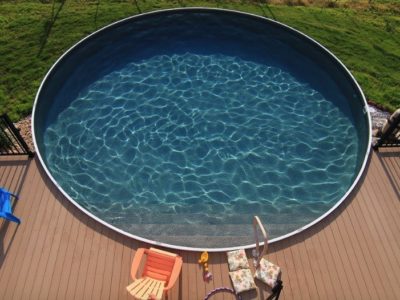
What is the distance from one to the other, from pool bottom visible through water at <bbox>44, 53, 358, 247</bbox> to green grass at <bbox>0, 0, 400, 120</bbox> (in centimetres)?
226

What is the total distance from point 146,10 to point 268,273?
14.4m

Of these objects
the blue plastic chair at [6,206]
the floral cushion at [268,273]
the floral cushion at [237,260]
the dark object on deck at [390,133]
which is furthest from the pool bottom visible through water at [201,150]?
the blue plastic chair at [6,206]

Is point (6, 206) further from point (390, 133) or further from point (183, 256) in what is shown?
point (390, 133)

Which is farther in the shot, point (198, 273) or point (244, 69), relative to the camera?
point (244, 69)

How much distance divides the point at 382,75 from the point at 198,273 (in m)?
12.3

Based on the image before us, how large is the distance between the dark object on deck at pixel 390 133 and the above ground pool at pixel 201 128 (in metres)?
0.60

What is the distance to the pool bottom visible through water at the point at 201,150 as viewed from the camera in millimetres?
12430

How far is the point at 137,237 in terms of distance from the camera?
35.0 feet

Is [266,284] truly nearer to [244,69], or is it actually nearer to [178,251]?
[178,251]

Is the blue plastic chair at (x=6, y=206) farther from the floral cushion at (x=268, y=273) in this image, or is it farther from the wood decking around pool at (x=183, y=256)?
the floral cushion at (x=268, y=273)

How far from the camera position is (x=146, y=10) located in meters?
19.2

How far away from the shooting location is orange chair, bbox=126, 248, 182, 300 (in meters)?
9.22

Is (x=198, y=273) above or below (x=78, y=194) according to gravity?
below

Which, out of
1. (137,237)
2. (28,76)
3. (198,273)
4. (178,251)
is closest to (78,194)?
(137,237)
